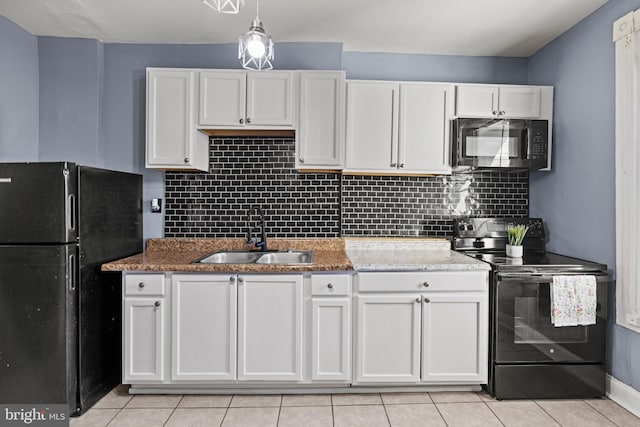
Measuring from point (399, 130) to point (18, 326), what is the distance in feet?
8.79

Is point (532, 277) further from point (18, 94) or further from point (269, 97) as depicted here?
point (18, 94)

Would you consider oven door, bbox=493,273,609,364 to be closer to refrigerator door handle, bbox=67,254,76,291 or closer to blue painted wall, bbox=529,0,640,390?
blue painted wall, bbox=529,0,640,390

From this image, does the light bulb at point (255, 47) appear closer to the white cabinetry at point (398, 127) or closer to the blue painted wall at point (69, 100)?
the white cabinetry at point (398, 127)

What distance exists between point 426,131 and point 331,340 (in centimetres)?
166

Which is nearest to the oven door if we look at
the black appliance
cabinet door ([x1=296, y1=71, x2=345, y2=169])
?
the black appliance

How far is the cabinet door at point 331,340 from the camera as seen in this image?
2.49 meters

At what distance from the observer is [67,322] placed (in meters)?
Answer: 2.23

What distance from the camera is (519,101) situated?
3.03 metres

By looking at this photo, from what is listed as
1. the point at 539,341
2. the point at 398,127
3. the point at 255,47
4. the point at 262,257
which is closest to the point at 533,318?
the point at 539,341

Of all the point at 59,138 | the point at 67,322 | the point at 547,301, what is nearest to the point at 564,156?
the point at 547,301

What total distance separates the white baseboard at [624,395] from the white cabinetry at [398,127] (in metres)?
1.71

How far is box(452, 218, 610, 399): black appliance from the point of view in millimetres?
2477

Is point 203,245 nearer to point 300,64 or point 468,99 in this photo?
point 300,64

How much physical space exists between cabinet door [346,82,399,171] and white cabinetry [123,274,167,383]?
1.59 meters
